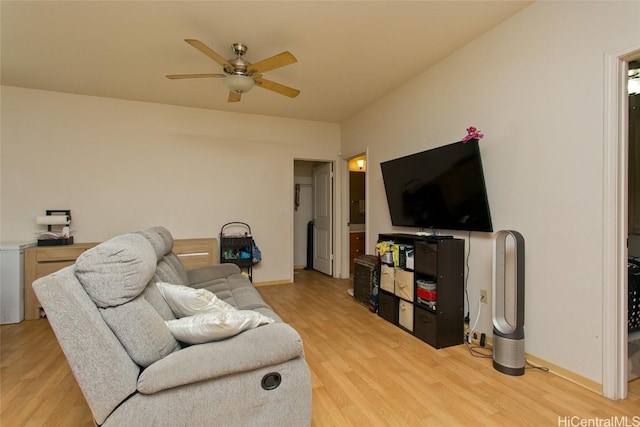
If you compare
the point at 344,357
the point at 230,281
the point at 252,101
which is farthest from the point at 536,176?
the point at 252,101

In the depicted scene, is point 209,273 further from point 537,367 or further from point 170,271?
point 537,367

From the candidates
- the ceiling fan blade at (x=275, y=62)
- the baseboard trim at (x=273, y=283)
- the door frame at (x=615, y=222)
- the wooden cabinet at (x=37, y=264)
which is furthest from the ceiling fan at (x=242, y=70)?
the baseboard trim at (x=273, y=283)

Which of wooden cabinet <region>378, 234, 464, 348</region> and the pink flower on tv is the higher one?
the pink flower on tv

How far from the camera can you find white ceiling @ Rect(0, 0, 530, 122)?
215cm

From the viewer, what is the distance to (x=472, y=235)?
2613mm

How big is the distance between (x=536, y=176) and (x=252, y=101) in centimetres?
334

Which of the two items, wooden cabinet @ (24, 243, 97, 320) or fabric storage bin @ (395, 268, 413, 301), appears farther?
wooden cabinet @ (24, 243, 97, 320)

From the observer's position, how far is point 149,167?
3.97 metres

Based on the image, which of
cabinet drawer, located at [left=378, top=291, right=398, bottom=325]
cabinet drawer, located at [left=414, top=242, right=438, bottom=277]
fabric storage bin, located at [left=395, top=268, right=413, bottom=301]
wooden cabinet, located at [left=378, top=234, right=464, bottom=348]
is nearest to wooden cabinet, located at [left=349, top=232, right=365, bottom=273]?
cabinet drawer, located at [left=378, top=291, right=398, bottom=325]

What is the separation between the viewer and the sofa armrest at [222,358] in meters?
1.12

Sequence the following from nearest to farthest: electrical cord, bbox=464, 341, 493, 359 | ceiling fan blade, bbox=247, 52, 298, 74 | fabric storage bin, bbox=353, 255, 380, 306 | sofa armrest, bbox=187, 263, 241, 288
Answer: ceiling fan blade, bbox=247, 52, 298, 74, electrical cord, bbox=464, 341, 493, 359, sofa armrest, bbox=187, 263, 241, 288, fabric storage bin, bbox=353, 255, 380, 306

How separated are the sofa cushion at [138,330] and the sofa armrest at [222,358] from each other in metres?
0.06

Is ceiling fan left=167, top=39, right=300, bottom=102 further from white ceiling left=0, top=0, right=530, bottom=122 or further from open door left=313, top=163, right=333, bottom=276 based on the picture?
open door left=313, top=163, right=333, bottom=276
